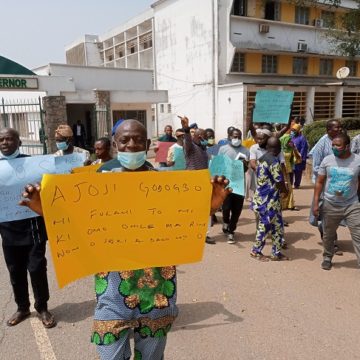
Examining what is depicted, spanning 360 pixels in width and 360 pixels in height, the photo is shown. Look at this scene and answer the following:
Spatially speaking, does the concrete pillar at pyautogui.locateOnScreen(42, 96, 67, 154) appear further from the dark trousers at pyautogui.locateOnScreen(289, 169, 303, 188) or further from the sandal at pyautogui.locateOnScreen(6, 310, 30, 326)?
the sandal at pyautogui.locateOnScreen(6, 310, 30, 326)

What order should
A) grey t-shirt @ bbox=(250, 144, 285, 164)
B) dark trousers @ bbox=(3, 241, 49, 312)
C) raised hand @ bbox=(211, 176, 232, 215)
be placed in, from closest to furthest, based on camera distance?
1. raised hand @ bbox=(211, 176, 232, 215)
2. dark trousers @ bbox=(3, 241, 49, 312)
3. grey t-shirt @ bbox=(250, 144, 285, 164)

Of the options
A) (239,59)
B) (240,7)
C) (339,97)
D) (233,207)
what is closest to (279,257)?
(233,207)

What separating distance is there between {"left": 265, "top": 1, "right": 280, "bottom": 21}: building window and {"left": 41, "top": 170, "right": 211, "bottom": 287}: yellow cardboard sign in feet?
83.9

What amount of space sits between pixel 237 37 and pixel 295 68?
5.33 m

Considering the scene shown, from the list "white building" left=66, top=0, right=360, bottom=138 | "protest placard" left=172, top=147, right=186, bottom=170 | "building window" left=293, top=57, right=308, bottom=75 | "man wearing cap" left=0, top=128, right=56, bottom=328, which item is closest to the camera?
"man wearing cap" left=0, top=128, right=56, bottom=328

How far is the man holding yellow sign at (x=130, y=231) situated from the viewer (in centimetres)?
196

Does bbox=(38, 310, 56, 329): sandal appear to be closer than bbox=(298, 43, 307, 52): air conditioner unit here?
Yes

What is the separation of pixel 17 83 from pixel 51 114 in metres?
1.81

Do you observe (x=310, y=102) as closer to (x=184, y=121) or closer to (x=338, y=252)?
(x=338, y=252)

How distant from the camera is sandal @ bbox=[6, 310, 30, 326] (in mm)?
3619

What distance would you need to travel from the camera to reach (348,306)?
12.6 ft

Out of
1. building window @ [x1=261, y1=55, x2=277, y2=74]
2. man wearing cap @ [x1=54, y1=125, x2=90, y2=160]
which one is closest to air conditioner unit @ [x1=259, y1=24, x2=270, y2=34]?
building window @ [x1=261, y1=55, x2=277, y2=74]

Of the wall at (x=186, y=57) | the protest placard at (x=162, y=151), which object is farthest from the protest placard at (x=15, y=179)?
the wall at (x=186, y=57)

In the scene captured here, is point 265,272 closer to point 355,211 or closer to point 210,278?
point 210,278
